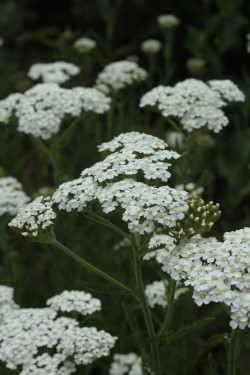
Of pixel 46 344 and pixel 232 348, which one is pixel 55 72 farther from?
pixel 232 348

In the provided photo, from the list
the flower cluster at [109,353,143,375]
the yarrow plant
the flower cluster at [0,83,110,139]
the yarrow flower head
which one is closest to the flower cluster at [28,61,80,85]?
the yarrow flower head

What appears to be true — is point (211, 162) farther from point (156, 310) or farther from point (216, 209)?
point (216, 209)

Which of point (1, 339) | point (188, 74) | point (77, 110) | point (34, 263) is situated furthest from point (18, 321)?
point (188, 74)

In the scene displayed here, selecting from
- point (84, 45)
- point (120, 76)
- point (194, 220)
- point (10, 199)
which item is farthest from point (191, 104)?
point (84, 45)

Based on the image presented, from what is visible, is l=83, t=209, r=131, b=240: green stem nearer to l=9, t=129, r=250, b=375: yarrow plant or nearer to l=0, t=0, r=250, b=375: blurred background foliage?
l=9, t=129, r=250, b=375: yarrow plant

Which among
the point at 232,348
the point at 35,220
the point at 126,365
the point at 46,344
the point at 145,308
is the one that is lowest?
the point at 232,348
